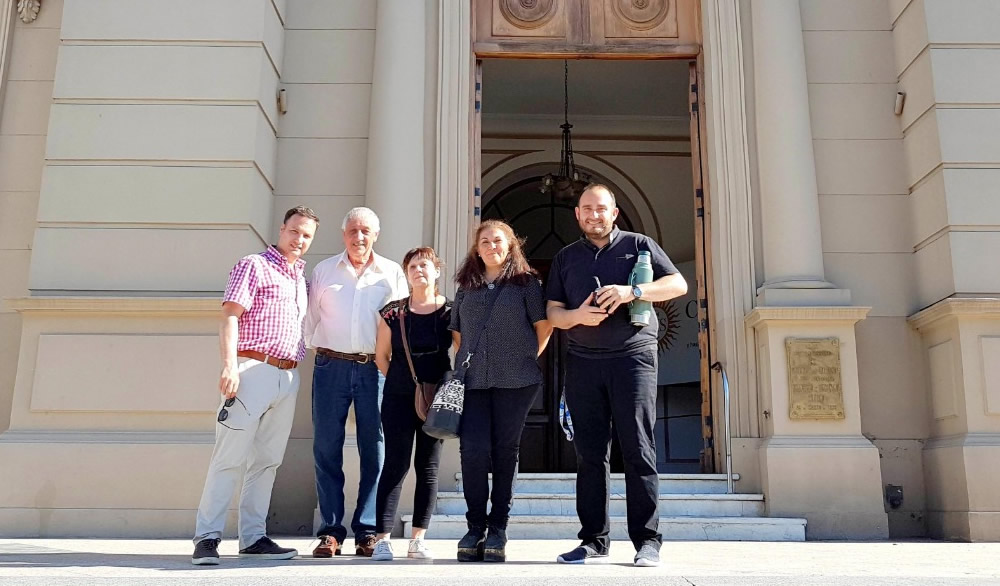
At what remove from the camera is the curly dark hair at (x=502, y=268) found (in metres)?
4.17

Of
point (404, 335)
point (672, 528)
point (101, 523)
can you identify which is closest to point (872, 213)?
point (672, 528)

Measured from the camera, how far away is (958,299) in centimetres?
625

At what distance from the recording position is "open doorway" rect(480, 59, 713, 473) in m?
11.5

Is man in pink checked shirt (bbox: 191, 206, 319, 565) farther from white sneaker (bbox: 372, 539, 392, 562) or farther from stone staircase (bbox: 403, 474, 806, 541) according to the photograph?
stone staircase (bbox: 403, 474, 806, 541)

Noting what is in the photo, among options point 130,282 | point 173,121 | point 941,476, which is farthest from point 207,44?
point 941,476

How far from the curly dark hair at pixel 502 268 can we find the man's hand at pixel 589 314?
0.38 m

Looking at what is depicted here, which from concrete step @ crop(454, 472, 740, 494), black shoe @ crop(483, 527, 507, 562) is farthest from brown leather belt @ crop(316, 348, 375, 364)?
concrete step @ crop(454, 472, 740, 494)

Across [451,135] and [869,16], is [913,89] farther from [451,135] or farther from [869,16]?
[451,135]

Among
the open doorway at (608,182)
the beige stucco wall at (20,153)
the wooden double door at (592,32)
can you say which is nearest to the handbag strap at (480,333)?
the wooden double door at (592,32)

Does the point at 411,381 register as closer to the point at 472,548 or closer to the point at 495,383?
the point at 495,383

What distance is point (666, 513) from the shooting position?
6074 millimetres

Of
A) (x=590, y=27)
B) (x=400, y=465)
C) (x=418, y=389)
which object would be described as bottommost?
(x=400, y=465)

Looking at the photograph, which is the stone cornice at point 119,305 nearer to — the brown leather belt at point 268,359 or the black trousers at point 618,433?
the brown leather belt at point 268,359

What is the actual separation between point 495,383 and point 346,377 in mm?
781
